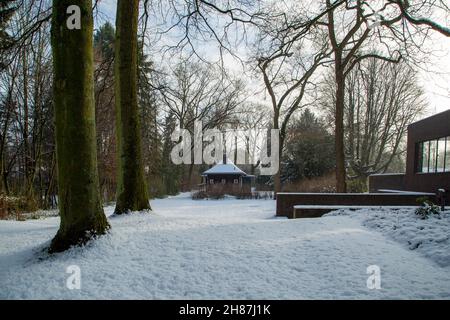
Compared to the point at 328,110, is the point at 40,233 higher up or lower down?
lower down

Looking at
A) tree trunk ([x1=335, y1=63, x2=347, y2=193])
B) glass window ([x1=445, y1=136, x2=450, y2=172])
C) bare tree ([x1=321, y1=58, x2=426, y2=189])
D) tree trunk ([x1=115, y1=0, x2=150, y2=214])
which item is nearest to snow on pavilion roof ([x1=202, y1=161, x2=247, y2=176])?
bare tree ([x1=321, y1=58, x2=426, y2=189])

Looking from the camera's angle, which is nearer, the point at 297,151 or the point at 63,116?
the point at 63,116

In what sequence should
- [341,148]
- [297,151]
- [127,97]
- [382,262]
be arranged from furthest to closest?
[297,151] < [341,148] < [127,97] < [382,262]

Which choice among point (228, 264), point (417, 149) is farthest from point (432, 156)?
point (228, 264)

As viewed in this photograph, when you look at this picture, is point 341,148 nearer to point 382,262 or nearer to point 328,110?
point 382,262

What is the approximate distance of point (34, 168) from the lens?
1630 cm

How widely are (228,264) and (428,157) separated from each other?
20.2 metres

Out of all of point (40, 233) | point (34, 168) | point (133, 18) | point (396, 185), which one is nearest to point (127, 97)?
point (133, 18)

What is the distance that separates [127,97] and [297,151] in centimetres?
2443

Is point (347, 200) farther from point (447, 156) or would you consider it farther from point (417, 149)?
point (417, 149)

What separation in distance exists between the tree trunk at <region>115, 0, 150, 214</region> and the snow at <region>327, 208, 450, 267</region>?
212 inches

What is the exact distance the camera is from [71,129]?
13.7ft

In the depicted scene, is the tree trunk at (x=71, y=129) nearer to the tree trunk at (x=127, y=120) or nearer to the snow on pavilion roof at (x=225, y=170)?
the tree trunk at (x=127, y=120)

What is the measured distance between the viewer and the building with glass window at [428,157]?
659 inches
